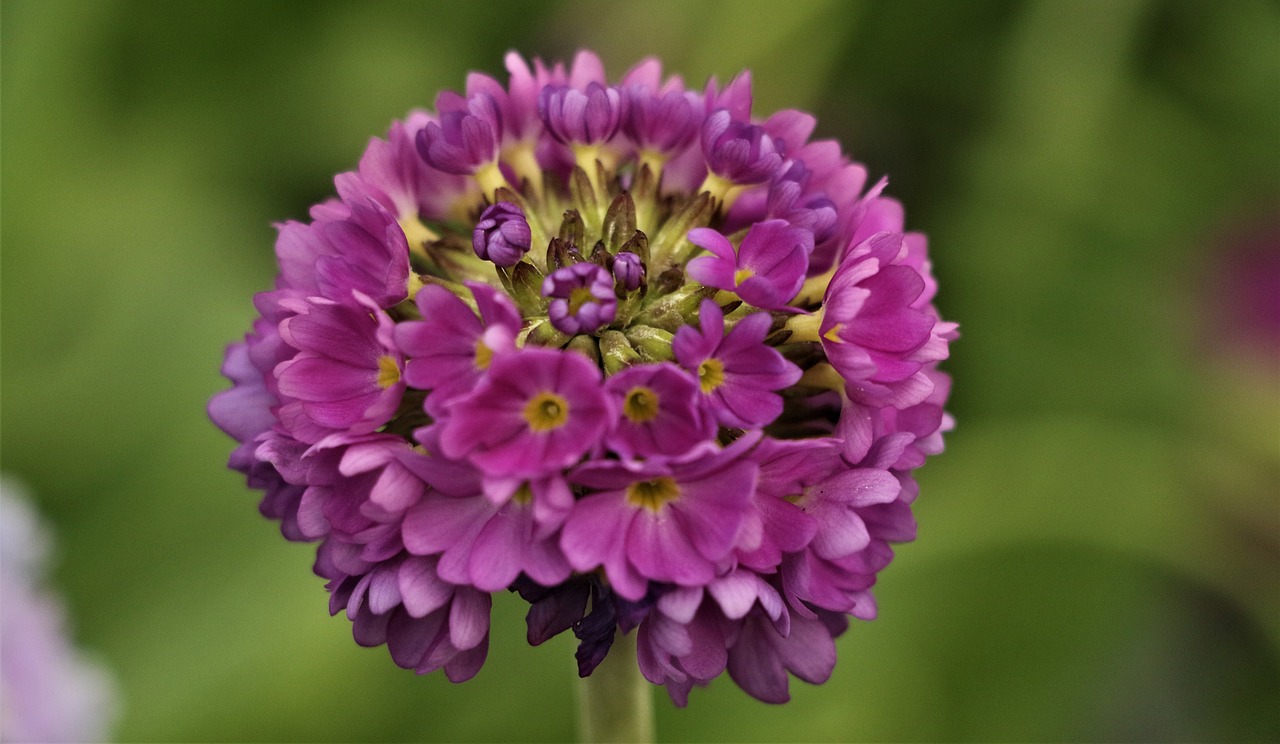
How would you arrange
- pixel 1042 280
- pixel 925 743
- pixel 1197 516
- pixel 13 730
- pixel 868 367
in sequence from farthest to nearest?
pixel 1042 280
pixel 1197 516
pixel 925 743
pixel 13 730
pixel 868 367

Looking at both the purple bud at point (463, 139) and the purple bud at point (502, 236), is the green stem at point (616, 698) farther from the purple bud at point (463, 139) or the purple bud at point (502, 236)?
the purple bud at point (463, 139)

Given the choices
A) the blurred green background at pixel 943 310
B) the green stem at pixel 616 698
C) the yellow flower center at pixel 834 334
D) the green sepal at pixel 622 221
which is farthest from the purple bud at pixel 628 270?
the blurred green background at pixel 943 310

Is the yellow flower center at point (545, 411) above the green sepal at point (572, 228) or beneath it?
beneath

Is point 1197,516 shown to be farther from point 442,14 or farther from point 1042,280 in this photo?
point 442,14

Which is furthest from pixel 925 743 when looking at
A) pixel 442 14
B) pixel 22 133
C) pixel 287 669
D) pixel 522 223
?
pixel 22 133

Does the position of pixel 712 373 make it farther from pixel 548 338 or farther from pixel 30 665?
pixel 30 665
